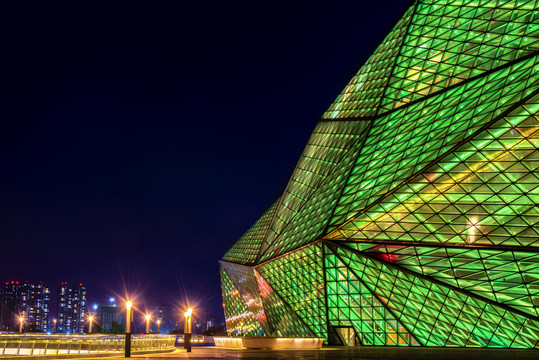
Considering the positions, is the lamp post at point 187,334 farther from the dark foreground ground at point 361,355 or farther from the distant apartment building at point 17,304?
the distant apartment building at point 17,304

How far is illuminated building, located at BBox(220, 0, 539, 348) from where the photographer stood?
28.7 m

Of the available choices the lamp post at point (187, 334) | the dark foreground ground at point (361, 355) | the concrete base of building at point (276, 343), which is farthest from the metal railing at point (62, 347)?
the concrete base of building at point (276, 343)

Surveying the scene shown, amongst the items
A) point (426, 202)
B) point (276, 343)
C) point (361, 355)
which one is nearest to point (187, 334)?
point (276, 343)

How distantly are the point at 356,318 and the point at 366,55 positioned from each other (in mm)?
29633

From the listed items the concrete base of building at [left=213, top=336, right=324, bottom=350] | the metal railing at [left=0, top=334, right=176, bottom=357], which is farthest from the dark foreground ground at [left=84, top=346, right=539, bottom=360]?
the concrete base of building at [left=213, top=336, right=324, bottom=350]

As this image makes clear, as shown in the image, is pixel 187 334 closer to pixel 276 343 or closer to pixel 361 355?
pixel 276 343

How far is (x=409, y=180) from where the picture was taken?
3066 cm

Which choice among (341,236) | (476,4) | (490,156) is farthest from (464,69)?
(341,236)

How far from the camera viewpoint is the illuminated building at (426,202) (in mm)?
28734

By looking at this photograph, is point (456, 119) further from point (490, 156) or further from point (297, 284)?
point (297, 284)

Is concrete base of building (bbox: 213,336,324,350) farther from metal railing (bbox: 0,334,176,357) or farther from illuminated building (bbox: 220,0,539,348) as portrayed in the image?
metal railing (bbox: 0,334,176,357)

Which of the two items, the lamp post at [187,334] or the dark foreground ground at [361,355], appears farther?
the lamp post at [187,334]

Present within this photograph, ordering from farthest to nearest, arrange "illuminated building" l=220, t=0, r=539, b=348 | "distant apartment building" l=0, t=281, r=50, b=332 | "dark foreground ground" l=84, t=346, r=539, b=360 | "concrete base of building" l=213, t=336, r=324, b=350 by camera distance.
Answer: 1. "distant apartment building" l=0, t=281, r=50, b=332
2. "concrete base of building" l=213, t=336, r=324, b=350
3. "illuminated building" l=220, t=0, r=539, b=348
4. "dark foreground ground" l=84, t=346, r=539, b=360

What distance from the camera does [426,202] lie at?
30797mm
